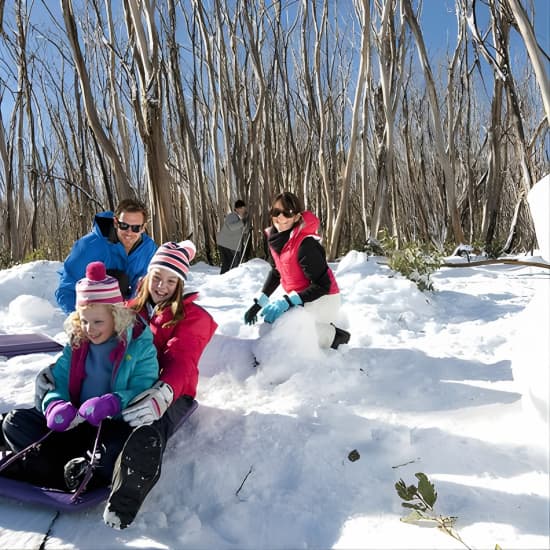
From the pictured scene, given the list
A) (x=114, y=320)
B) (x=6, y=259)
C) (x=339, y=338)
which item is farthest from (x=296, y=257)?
(x=6, y=259)

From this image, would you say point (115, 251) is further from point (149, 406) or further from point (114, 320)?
point (149, 406)

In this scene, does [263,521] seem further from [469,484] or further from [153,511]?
[469,484]

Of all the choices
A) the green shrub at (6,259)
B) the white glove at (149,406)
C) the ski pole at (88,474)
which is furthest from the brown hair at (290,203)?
the green shrub at (6,259)

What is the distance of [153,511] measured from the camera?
1180mm

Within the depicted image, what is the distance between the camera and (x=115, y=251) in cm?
226

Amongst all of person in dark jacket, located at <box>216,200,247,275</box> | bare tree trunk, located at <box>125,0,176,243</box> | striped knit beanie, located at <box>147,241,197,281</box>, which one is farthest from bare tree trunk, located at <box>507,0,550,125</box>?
person in dark jacket, located at <box>216,200,247,275</box>

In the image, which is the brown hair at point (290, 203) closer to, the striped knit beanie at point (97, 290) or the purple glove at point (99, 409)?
the striped knit beanie at point (97, 290)

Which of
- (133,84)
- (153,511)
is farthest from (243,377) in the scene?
(133,84)

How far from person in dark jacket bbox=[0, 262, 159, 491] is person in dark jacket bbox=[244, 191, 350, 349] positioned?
2.83 ft

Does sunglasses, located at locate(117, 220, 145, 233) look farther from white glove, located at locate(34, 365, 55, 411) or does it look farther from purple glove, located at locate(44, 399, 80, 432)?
purple glove, located at locate(44, 399, 80, 432)

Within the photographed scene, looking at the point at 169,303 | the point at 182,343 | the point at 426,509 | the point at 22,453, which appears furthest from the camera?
the point at 169,303

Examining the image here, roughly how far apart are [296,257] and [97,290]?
1063 mm

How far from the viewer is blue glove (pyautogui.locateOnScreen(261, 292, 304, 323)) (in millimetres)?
2137

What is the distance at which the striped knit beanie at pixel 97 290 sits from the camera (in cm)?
144
